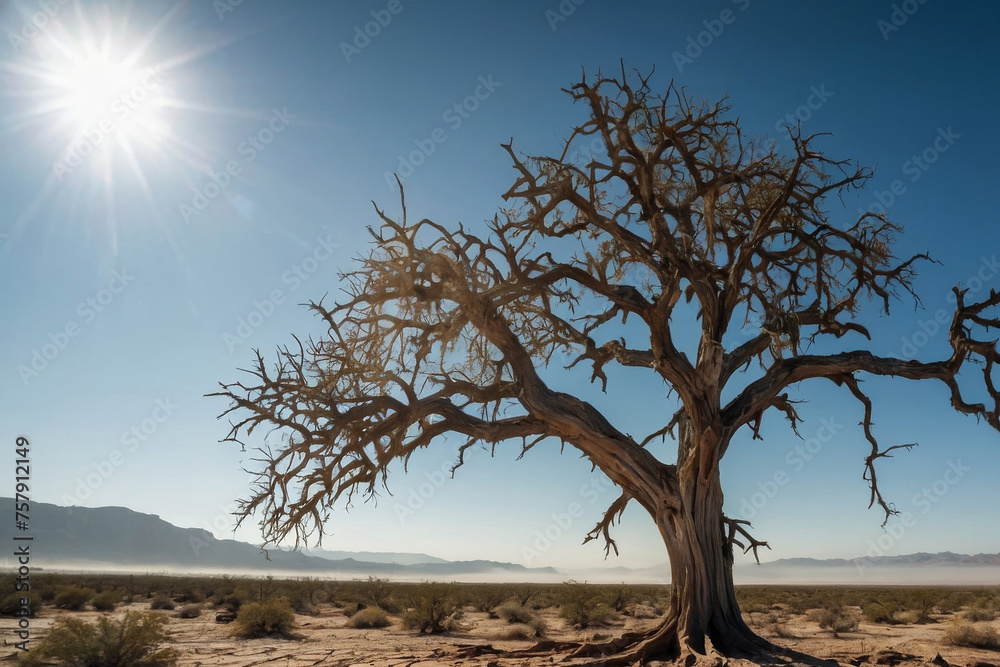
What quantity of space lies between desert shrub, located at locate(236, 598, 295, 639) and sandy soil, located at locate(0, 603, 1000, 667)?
17.7 inches

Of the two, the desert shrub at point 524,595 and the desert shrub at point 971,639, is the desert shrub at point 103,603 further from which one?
the desert shrub at point 971,639

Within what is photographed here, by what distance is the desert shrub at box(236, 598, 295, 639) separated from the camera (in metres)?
15.8

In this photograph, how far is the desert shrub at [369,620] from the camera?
18.7 metres

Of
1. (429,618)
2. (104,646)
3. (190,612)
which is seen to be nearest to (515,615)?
(429,618)

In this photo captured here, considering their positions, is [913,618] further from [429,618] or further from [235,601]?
[235,601]

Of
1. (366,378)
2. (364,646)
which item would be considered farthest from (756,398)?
(364,646)

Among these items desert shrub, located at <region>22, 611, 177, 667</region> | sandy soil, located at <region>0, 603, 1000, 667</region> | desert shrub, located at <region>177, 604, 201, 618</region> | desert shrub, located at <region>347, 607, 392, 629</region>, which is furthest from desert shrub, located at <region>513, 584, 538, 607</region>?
desert shrub, located at <region>22, 611, 177, 667</region>

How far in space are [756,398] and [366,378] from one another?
248 inches

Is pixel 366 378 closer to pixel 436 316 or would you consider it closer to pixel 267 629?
pixel 436 316

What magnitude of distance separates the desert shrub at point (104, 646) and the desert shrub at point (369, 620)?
9007 millimetres

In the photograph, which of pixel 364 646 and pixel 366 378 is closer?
pixel 366 378

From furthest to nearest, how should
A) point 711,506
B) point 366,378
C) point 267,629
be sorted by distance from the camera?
point 267,629
point 711,506
point 366,378

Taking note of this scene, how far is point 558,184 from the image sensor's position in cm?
945

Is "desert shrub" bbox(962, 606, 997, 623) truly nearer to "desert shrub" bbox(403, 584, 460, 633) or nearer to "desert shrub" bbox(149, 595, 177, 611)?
"desert shrub" bbox(403, 584, 460, 633)
